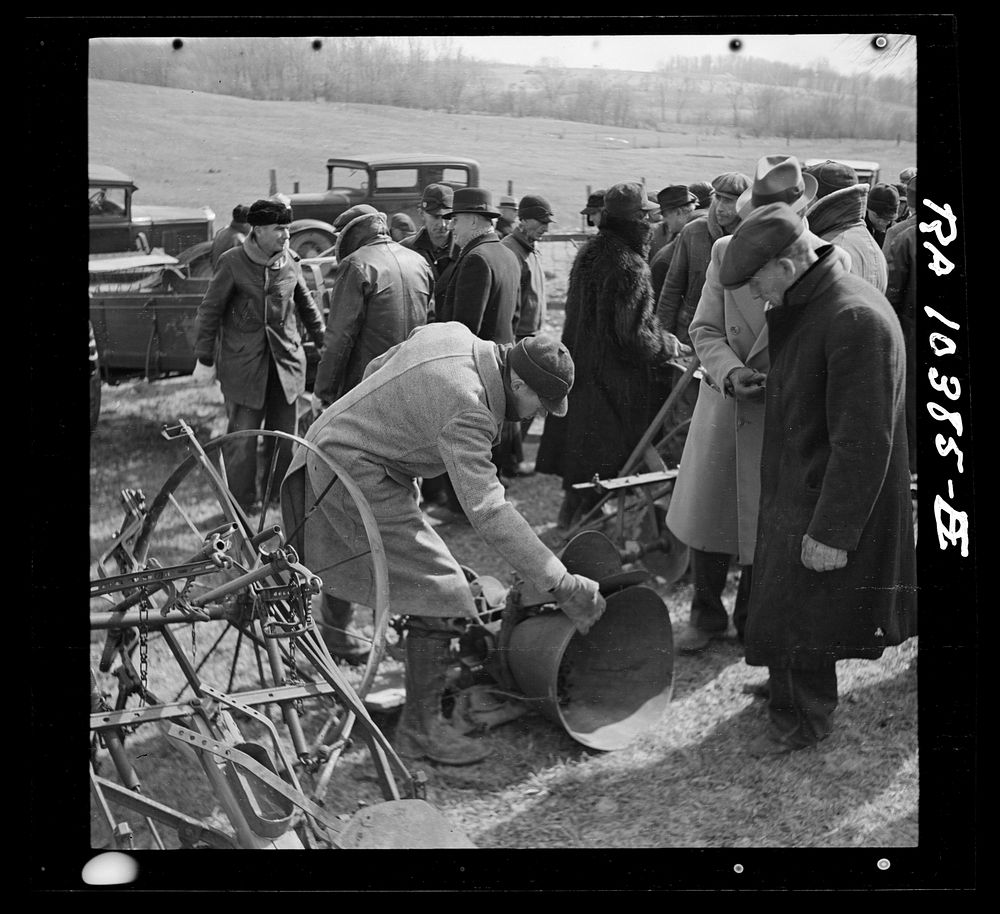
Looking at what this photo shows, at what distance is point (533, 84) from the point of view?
369cm

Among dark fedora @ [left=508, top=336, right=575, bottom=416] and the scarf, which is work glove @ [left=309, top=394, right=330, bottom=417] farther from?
dark fedora @ [left=508, top=336, right=575, bottom=416]

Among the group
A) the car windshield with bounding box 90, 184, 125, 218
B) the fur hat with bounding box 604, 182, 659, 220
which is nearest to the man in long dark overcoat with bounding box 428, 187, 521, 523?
the fur hat with bounding box 604, 182, 659, 220

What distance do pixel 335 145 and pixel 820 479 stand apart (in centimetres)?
209

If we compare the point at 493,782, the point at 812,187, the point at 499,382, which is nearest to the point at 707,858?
the point at 493,782

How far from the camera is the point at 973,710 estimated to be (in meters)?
3.43

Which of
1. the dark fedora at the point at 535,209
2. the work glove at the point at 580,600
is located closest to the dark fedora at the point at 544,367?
the work glove at the point at 580,600

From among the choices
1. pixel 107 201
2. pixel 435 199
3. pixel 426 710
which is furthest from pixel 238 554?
pixel 435 199

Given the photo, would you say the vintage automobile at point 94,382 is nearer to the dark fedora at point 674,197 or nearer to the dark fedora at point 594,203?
the dark fedora at point 594,203

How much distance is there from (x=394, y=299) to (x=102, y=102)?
78.2 inches

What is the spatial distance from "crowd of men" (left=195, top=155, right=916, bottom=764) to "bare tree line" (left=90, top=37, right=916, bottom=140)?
0.86 feet

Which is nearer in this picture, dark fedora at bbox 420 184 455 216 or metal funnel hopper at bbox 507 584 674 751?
metal funnel hopper at bbox 507 584 674 751

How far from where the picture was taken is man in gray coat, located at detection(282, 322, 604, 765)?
11.4ft

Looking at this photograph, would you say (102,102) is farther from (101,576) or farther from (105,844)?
(105,844)

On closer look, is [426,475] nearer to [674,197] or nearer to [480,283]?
[480,283]
